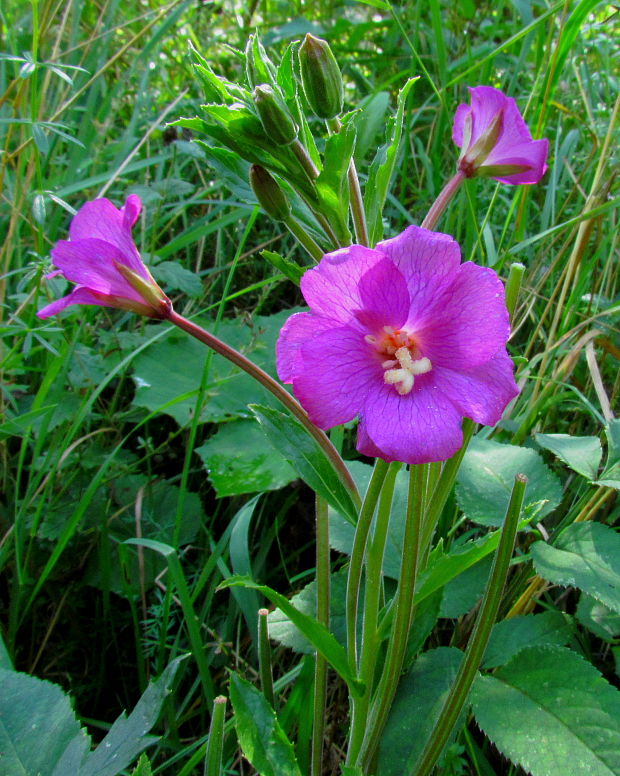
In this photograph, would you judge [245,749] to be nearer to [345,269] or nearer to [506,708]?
[506,708]

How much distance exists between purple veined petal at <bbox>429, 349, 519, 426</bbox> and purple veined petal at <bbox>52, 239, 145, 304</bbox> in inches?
16.9

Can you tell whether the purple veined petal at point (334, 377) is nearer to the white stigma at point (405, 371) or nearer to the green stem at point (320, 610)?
the white stigma at point (405, 371)

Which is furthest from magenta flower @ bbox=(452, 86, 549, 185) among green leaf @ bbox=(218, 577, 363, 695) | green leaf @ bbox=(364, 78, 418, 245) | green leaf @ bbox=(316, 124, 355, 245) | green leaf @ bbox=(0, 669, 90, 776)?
green leaf @ bbox=(0, 669, 90, 776)

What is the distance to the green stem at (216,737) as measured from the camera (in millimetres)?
892

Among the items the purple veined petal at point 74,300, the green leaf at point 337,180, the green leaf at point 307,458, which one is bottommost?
the green leaf at point 307,458

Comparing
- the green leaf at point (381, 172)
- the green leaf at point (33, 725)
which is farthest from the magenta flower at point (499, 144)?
the green leaf at point (33, 725)

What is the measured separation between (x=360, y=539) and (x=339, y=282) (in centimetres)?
34

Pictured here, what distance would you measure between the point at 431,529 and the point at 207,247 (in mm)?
1529

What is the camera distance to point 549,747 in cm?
96

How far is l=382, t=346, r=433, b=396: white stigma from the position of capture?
0.87m

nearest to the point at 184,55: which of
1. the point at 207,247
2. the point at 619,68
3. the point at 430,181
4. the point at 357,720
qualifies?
the point at 207,247

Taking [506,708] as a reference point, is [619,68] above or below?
above

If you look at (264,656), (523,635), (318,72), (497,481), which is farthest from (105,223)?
(523,635)

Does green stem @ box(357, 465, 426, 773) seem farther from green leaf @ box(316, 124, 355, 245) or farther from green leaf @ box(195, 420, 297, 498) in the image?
green leaf @ box(195, 420, 297, 498)
